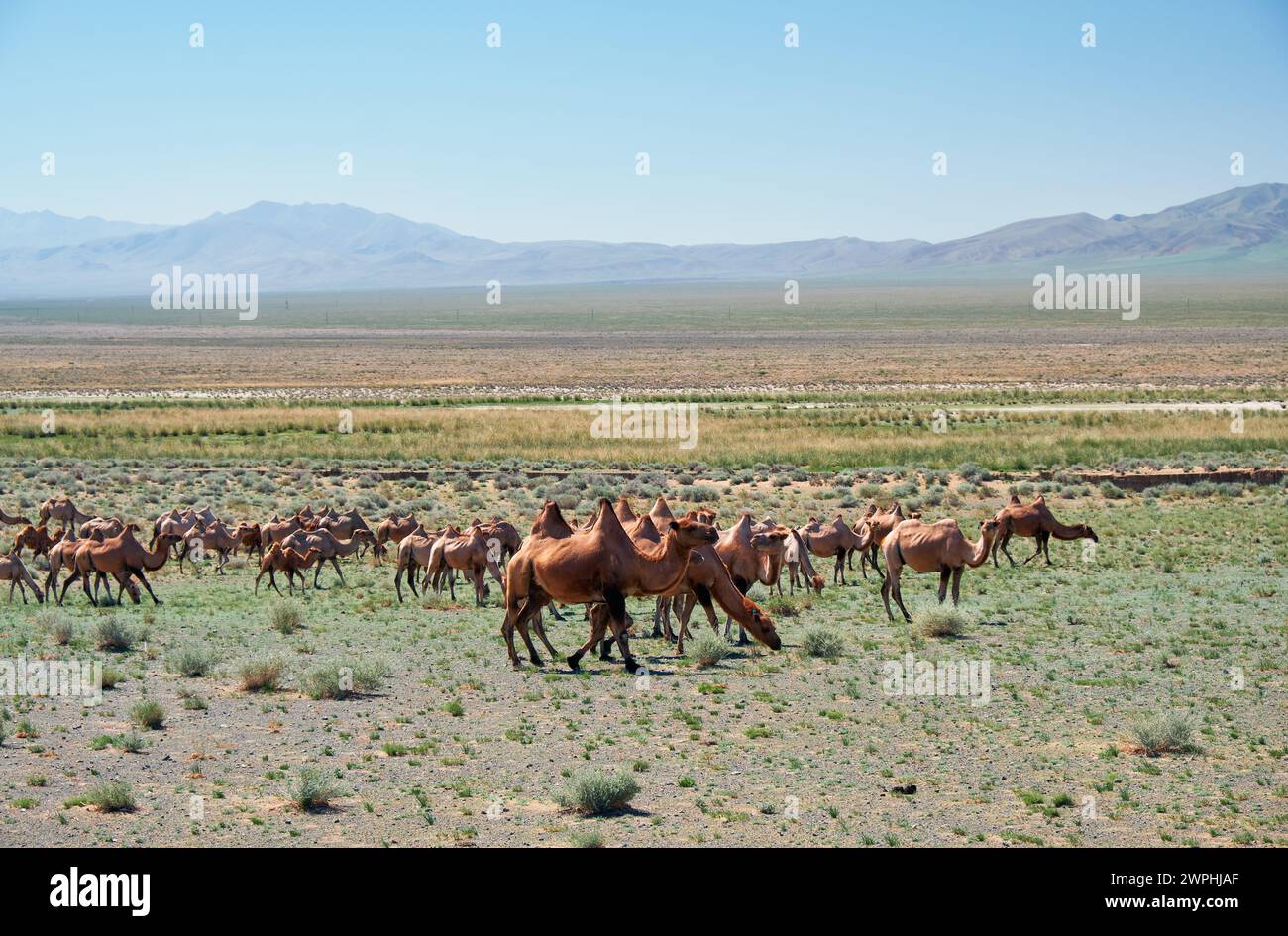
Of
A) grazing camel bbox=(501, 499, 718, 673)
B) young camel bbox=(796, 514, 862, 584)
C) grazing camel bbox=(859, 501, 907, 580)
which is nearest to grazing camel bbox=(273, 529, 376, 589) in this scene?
young camel bbox=(796, 514, 862, 584)

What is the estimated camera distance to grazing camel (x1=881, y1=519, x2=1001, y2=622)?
64.6 feet

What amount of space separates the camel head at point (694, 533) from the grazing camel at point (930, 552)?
7905 mm

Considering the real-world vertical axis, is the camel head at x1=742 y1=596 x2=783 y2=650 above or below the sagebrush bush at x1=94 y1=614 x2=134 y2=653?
above

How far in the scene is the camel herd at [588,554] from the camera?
1409cm

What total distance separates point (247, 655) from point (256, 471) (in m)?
28.0

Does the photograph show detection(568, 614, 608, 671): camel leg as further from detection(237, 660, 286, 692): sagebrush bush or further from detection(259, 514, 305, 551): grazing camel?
detection(259, 514, 305, 551): grazing camel

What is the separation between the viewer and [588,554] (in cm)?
1427

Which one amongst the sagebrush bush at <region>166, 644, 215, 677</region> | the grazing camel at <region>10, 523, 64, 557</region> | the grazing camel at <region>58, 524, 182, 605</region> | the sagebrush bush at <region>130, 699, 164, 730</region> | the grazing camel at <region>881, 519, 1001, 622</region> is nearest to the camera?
the sagebrush bush at <region>130, 699, 164, 730</region>

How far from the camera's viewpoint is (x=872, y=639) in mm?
18094

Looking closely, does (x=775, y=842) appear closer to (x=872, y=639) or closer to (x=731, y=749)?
(x=731, y=749)

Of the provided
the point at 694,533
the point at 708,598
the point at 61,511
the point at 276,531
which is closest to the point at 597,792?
the point at 694,533

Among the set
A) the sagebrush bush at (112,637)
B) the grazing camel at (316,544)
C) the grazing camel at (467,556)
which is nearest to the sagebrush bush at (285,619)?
the sagebrush bush at (112,637)

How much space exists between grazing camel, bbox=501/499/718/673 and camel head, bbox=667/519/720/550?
0.55 feet

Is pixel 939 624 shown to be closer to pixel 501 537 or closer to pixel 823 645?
pixel 823 645
